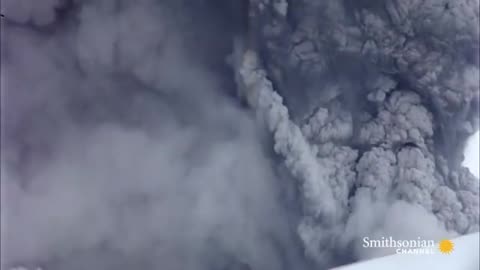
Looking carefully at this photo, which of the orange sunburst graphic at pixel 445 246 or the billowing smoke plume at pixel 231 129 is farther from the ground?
the billowing smoke plume at pixel 231 129

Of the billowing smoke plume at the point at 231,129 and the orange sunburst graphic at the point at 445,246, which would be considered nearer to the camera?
the billowing smoke plume at the point at 231,129

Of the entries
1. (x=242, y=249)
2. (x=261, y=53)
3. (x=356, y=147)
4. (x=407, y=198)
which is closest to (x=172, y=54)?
(x=261, y=53)

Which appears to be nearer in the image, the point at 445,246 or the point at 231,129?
the point at 231,129

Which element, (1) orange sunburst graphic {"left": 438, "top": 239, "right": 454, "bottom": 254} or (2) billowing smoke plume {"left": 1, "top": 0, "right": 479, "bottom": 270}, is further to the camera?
(1) orange sunburst graphic {"left": 438, "top": 239, "right": 454, "bottom": 254}

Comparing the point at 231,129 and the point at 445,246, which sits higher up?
the point at 231,129

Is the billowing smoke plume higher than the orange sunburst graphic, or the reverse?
the billowing smoke plume
